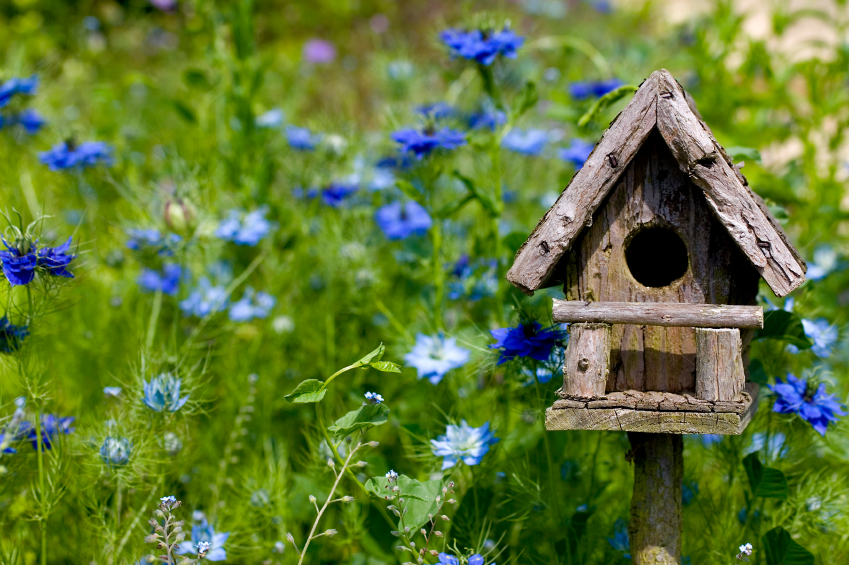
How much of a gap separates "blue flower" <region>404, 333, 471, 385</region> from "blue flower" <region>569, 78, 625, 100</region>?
4.01 feet

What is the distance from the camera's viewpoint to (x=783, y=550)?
154 centimetres

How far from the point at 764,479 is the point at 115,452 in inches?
56.7

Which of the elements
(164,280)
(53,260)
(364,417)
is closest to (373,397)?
(364,417)

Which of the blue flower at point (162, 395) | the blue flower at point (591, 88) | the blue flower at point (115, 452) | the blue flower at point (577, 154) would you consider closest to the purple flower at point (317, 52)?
the blue flower at point (591, 88)

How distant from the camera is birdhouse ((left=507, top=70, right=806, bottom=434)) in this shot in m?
1.36

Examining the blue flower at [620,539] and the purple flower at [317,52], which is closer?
the blue flower at [620,539]

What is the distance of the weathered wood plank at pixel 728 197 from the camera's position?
1.35m

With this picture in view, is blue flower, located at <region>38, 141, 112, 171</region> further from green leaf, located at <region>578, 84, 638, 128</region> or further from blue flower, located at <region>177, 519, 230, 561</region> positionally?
green leaf, located at <region>578, 84, 638, 128</region>

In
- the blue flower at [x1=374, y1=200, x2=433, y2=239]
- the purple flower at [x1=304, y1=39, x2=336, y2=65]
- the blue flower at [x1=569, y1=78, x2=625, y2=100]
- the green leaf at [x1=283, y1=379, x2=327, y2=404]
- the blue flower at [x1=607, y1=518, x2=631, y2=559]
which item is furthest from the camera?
the purple flower at [x1=304, y1=39, x2=336, y2=65]

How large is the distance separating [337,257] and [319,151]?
459 mm

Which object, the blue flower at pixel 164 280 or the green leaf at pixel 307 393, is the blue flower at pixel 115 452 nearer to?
the green leaf at pixel 307 393

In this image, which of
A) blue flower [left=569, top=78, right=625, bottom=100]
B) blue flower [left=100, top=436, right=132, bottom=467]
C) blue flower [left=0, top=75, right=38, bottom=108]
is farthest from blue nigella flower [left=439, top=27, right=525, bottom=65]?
blue flower [left=0, top=75, right=38, bottom=108]

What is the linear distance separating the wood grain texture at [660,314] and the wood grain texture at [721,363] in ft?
0.07

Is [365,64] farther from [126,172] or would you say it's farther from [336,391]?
[336,391]
